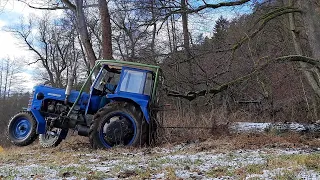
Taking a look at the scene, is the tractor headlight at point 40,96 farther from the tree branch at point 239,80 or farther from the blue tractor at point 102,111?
the tree branch at point 239,80

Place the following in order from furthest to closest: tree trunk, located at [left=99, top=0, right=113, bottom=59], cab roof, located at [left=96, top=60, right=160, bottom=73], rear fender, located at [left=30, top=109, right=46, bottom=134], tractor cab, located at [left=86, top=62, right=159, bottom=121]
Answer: tree trunk, located at [left=99, top=0, right=113, bottom=59] < rear fender, located at [left=30, top=109, right=46, bottom=134] < cab roof, located at [left=96, top=60, right=160, bottom=73] < tractor cab, located at [left=86, top=62, right=159, bottom=121]

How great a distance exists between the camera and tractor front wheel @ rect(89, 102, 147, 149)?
7.78m

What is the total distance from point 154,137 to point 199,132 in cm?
147

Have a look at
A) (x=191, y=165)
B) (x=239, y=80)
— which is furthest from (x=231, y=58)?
(x=191, y=165)

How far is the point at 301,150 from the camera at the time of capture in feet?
21.3

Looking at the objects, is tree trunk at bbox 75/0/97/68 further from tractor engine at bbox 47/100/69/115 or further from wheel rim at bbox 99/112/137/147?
wheel rim at bbox 99/112/137/147

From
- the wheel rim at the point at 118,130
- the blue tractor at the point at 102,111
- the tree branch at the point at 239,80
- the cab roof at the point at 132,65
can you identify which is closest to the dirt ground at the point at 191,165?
the wheel rim at the point at 118,130

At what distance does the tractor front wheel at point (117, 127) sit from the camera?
778 cm

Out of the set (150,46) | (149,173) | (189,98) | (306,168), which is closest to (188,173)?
(149,173)

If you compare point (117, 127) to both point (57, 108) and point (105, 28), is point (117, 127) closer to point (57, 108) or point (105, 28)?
point (57, 108)

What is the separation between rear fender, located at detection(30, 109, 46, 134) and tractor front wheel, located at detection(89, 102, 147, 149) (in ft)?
4.68

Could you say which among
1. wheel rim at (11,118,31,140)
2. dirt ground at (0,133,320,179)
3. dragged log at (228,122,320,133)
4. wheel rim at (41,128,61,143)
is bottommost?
dirt ground at (0,133,320,179)

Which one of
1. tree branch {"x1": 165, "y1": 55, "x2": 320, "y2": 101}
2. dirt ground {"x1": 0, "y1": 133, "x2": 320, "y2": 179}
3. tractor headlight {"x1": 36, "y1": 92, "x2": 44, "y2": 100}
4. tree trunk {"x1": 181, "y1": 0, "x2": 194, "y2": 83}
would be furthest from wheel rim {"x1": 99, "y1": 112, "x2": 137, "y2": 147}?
tree trunk {"x1": 181, "y1": 0, "x2": 194, "y2": 83}

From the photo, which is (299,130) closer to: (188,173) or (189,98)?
(189,98)
